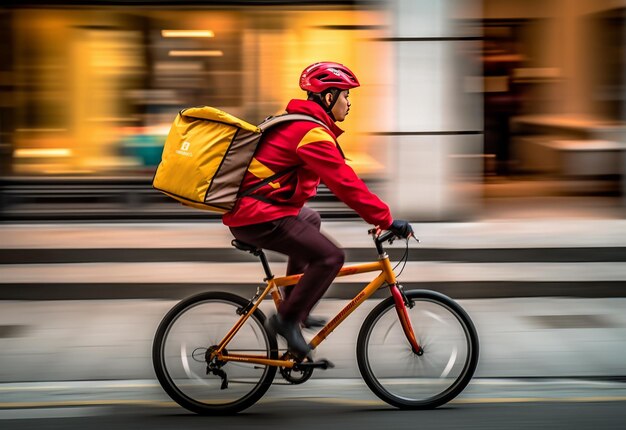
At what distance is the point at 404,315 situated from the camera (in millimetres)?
5258

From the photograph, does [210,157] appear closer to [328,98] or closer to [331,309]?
[328,98]

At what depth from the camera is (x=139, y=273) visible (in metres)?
8.48

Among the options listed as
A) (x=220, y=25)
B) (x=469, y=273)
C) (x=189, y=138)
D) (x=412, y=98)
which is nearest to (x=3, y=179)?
(x=220, y=25)

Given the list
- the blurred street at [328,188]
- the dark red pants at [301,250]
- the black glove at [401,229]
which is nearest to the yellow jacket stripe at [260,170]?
the dark red pants at [301,250]

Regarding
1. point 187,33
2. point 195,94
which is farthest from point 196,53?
point 195,94

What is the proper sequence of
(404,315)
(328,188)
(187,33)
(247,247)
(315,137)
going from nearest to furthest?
(315,137) < (247,247) < (404,315) < (328,188) < (187,33)

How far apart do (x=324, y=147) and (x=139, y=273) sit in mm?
3959

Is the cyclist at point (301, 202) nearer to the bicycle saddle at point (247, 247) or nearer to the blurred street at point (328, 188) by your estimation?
the bicycle saddle at point (247, 247)

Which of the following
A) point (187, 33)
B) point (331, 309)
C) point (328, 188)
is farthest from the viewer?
point (187, 33)

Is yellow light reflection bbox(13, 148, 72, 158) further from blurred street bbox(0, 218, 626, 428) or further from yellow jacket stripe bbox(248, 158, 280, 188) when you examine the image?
yellow jacket stripe bbox(248, 158, 280, 188)

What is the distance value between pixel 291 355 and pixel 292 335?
0.13m

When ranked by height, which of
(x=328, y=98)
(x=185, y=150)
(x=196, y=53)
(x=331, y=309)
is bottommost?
(x=331, y=309)

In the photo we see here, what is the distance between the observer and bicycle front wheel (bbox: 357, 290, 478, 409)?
207 inches

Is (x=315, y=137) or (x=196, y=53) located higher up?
(x=196, y=53)
